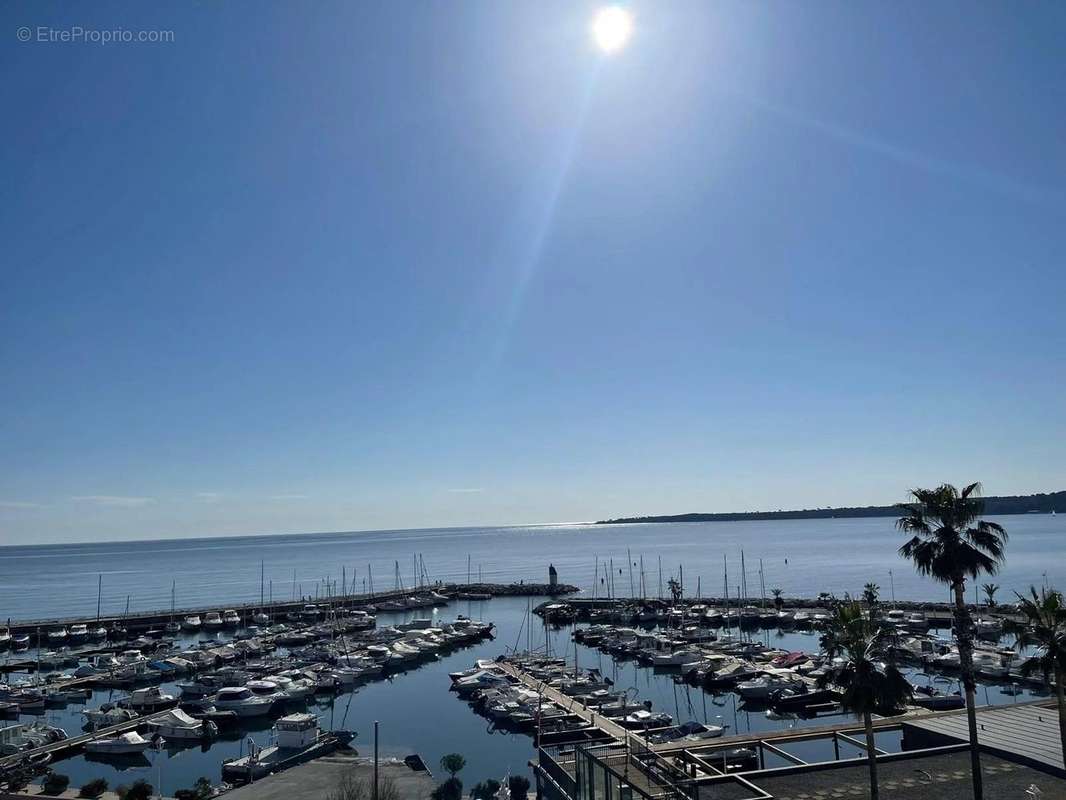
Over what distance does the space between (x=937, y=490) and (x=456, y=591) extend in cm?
11802

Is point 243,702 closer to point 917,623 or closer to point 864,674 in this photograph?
point 864,674

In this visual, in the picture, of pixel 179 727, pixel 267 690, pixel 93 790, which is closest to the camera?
pixel 93 790

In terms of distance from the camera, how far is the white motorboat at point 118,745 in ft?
143

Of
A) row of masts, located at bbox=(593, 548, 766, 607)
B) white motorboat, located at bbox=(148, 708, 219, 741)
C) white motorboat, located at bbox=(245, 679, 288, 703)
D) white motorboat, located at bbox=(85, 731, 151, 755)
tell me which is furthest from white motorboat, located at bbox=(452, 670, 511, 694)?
row of masts, located at bbox=(593, 548, 766, 607)

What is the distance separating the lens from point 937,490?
22.9 m

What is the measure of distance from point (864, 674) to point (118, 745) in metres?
42.4

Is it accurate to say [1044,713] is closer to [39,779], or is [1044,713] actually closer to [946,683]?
[946,683]

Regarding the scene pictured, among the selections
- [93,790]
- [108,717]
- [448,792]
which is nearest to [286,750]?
[93,790]

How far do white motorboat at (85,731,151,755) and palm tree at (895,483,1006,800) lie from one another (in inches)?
1724

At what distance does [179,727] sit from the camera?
47812mm

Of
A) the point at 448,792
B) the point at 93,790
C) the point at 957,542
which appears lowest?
the point at 448,792

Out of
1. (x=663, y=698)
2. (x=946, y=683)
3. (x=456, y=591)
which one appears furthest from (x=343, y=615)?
(x=946, y=683)

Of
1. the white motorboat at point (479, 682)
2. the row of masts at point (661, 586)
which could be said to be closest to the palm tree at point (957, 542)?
the white motorboat at point (479, 682)

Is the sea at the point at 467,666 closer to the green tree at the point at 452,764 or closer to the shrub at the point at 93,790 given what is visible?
the green tree at the point at 452,764
